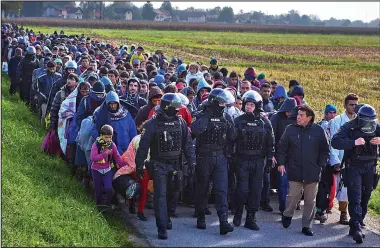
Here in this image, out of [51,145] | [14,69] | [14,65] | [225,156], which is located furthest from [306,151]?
[14,65]

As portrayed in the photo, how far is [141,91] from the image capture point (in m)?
12.5

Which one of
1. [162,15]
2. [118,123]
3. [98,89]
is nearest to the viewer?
[118,123]

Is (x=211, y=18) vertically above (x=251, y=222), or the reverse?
(x=211, y=18)

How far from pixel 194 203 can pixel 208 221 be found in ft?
2.02

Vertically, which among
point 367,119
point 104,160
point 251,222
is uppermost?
point 367,119

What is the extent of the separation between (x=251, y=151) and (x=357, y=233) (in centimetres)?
183

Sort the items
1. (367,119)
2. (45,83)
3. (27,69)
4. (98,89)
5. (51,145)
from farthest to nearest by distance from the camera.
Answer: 1. (27,69)
2. (45,83)
3. (51,145)
4. (98,89)
5. (367,119)

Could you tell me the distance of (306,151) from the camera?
9.28 meters

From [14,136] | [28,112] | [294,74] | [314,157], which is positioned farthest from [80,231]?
[294,74]

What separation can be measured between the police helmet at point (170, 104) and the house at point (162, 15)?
519ft

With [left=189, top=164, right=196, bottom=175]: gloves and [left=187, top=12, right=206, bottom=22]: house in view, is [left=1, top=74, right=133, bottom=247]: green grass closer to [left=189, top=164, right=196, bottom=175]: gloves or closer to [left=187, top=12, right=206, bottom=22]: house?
[left=189, top=164, right=196, bottom=175]: gloves

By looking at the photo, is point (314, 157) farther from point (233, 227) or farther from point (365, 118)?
point (233, 227)

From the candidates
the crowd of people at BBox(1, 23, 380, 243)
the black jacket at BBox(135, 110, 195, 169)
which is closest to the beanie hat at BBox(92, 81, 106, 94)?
the crowd of people at BBox(1, 23, 380, 243)

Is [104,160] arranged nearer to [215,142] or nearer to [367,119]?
[215,142]
